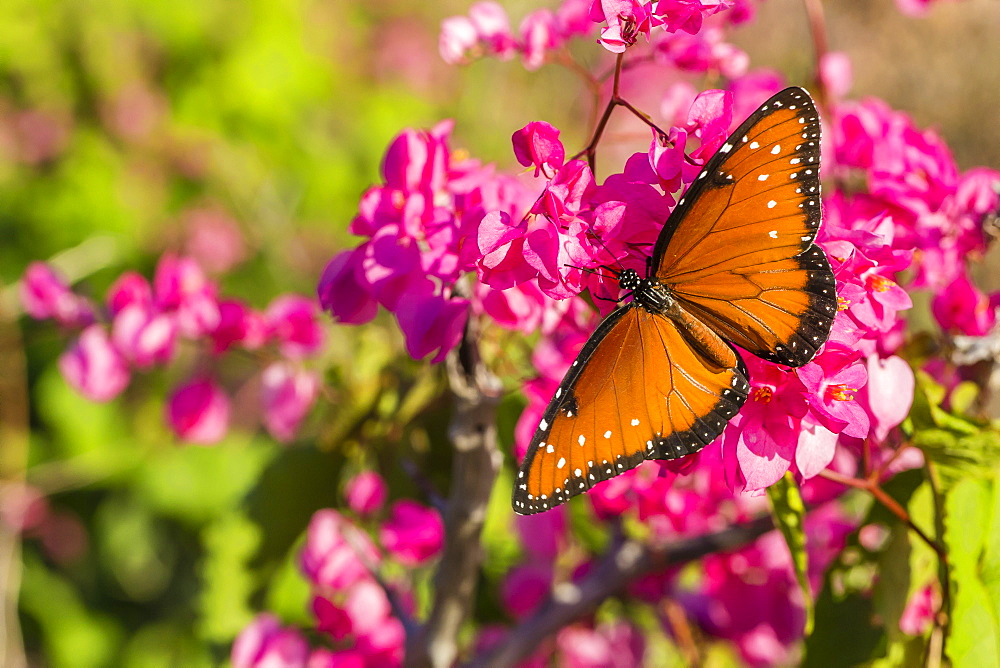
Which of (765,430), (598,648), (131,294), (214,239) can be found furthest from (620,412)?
(214,239)

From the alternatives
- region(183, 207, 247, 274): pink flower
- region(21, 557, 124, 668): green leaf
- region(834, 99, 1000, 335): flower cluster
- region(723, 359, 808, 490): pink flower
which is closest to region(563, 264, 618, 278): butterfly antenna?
region(723, 359, 808, 490): pink flower

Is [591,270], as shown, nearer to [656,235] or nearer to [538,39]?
[656,235]

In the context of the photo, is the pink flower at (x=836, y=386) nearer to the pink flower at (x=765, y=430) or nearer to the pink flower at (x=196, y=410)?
the pink flower at (x=765, y=430)

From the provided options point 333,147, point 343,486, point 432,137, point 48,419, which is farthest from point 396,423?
point 333,147

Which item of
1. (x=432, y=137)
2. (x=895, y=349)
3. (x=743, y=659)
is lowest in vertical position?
(x=743, y=659)

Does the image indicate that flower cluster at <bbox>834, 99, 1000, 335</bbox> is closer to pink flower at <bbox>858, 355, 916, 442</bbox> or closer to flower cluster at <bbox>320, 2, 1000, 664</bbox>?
flower cluster at <bbox>320, 2, 1000, 664</bbox>

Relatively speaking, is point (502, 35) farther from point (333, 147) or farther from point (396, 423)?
point (333, 147)
